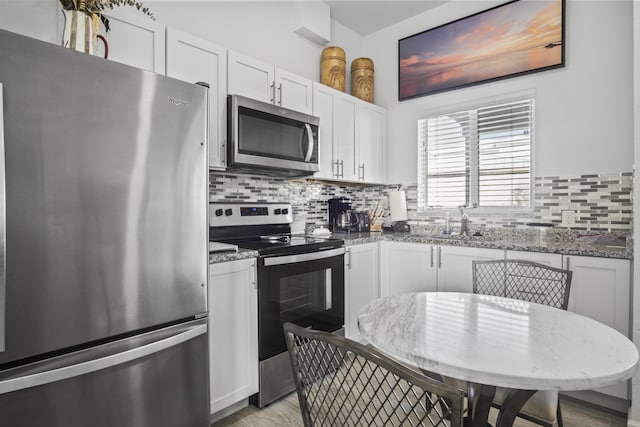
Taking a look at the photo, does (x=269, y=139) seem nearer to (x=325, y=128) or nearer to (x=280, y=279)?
(x=325, y=128)

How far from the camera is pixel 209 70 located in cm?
219

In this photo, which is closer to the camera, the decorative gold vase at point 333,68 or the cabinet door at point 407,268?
the cabinet door at point 407,268

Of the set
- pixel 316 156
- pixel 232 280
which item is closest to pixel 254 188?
pixel 316 156

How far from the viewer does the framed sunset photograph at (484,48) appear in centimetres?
278

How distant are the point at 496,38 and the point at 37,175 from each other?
3.39 meters

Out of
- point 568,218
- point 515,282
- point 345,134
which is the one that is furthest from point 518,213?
point 345,134

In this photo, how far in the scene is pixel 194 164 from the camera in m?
1.53

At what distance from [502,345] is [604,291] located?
4.82ft

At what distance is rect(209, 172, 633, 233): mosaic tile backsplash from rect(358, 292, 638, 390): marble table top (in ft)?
5.11

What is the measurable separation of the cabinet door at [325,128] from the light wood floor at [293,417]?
5.78ft

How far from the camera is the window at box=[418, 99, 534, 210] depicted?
2943 mm

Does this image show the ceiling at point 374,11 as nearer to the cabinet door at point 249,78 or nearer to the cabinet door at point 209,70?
the cabinet door at point 249,78

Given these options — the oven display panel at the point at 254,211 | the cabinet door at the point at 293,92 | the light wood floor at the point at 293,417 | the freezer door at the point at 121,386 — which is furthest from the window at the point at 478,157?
the freezer door at the point at 121,386

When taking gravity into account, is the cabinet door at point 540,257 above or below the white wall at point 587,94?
below
